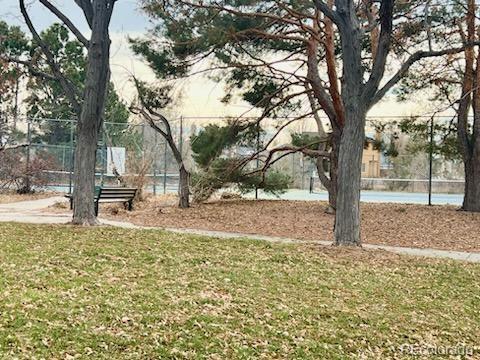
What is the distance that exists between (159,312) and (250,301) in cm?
97

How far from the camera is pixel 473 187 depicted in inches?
542

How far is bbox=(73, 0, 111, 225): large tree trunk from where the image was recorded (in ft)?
31.1

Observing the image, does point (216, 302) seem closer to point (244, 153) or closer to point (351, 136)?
point (351, 136)

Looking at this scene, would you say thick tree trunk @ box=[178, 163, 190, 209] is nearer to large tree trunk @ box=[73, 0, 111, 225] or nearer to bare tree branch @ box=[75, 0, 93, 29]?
large tree trunk @ box=[73, 0, 111, 225]

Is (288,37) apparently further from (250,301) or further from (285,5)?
(250,301)

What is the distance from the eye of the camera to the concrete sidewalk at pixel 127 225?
916cm

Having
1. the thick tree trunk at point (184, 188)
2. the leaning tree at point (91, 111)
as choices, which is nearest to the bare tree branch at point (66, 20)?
the leaning tree at point (91, 111)

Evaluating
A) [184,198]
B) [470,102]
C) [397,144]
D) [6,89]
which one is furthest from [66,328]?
[6,89]

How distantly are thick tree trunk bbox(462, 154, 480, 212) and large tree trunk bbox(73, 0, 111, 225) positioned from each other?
9428mm

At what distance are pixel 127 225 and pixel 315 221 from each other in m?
4.37

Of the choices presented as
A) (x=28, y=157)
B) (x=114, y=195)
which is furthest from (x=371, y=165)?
(x=28, y=157)

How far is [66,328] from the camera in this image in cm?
382

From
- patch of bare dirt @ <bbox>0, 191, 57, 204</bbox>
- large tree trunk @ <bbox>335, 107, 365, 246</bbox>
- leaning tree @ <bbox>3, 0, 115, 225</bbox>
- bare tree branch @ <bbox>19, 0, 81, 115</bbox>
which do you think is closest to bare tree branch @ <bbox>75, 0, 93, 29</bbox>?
leaning tree @ <bbox>3, 0, 115, 225</bbox>

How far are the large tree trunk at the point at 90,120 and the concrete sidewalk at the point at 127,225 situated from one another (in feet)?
4.18
